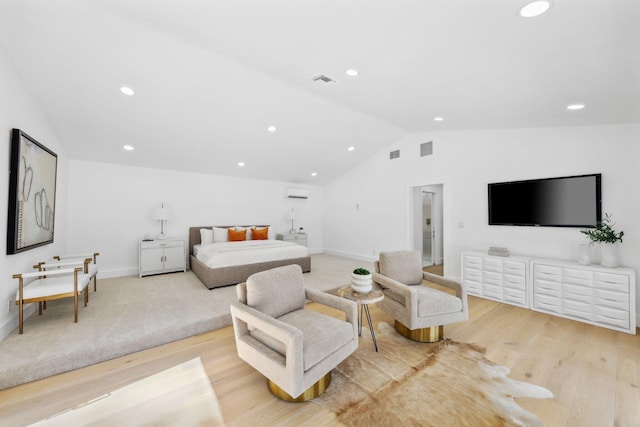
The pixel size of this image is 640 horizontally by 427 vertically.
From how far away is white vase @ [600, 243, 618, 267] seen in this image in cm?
316

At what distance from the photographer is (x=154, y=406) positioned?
1831mm

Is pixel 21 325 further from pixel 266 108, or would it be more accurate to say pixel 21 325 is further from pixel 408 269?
pixel 408 269

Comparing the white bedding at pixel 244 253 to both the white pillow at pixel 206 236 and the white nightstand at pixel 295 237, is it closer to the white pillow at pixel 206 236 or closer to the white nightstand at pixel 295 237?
the white pillow at pixel 206 236

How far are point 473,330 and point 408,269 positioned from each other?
99 cm

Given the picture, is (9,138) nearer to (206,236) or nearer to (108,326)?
(108,326)

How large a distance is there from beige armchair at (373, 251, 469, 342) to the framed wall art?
388 cm

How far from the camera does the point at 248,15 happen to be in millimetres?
2123

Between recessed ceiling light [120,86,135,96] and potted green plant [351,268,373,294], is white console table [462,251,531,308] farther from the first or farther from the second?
recessed ceiling light [120,86,135,96]

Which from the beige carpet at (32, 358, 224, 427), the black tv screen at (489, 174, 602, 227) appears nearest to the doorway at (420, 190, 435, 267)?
the black tv screen at (489, 174, 602, 227)

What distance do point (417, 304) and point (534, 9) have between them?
246 cm

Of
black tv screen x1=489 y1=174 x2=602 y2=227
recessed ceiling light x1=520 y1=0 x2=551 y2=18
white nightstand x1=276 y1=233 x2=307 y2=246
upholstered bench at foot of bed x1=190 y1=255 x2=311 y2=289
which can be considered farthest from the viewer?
white nightstand x1=276 y1=233 x2=307 y2=246

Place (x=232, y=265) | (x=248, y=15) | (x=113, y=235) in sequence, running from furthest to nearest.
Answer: (x=113, y=235) < (x=232, y=265) < (x=248, y=15)

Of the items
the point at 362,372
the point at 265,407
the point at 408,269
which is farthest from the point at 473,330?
the point at 265,407

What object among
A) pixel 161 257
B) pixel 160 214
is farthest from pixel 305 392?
pixel 160 214
